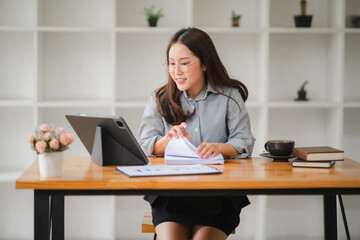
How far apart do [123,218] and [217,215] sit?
1885 mm

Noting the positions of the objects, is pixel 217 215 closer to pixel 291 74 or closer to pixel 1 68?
pixel 291 74

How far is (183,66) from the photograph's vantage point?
8.41 feet

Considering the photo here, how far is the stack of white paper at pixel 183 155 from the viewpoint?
229cm

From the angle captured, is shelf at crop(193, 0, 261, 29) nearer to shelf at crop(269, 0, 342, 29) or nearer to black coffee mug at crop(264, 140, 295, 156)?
shelf at crop(269, 0, 342, 29)

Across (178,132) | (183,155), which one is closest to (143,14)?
(178,132)

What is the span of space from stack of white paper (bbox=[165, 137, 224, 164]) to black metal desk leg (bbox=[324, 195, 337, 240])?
0.68 meters

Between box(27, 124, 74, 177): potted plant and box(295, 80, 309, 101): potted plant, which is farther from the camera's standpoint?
box(295, 80, 309, 101): potted plant

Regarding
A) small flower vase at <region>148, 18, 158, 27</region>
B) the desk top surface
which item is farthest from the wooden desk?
small flower vase at <region>148, 18, 158, 27</region>

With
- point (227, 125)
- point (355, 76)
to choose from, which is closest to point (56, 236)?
point (227, 125)

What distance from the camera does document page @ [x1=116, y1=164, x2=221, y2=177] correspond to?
6.54 feet

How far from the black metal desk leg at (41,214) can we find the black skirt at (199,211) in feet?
1.90

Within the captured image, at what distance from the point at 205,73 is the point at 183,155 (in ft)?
1.95

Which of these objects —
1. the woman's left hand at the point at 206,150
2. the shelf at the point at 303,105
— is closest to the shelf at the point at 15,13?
the shelf at the point at 303,105

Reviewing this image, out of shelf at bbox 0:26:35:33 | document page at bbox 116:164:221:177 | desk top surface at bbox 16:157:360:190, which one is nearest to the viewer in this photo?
desk top surface at bbox 16:157:360:190
